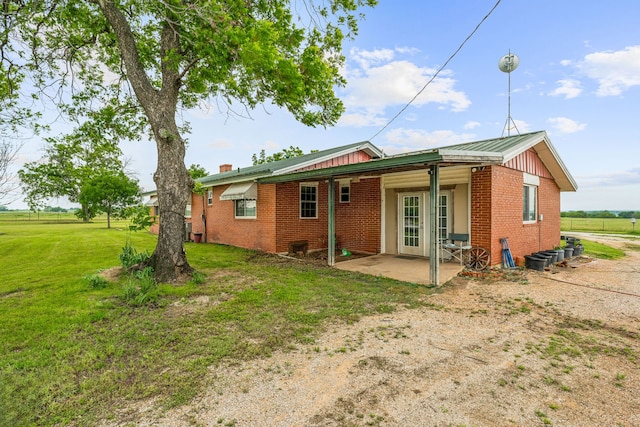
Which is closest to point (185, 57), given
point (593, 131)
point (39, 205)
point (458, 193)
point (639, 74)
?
point (458, 193)

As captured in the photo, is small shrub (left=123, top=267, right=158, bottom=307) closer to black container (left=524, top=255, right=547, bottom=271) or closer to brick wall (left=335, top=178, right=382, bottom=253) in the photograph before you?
brick wall (left=335, top=178, right=382, bottom=253)

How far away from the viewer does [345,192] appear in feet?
40.3

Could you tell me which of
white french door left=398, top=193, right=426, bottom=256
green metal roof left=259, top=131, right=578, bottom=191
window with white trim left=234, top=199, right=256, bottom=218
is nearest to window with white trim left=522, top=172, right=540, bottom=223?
green metal roof left=259, top=131, right=578, bottom=191

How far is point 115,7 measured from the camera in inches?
281

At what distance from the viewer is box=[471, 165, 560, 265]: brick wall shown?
8266 millimetres

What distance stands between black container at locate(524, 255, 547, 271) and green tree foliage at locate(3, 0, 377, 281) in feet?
25.0

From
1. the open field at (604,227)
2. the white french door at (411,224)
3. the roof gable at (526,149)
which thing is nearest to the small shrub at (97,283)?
the roof gable at (526,149)

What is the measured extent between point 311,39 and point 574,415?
9.55m

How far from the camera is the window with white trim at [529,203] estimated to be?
10.1 metres

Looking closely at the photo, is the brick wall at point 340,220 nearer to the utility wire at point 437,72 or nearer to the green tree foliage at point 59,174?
the utility wire at point 437,72

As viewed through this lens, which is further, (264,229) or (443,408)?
(264,229)

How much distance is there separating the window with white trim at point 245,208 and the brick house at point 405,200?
45 millimetres

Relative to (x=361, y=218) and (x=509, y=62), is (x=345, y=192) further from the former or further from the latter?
(x=509, y=62)

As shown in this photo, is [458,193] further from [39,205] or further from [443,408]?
[39,205]
